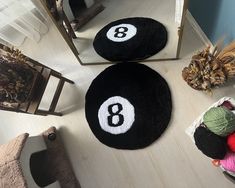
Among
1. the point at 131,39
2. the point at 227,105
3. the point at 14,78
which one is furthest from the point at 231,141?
the point at 14,78

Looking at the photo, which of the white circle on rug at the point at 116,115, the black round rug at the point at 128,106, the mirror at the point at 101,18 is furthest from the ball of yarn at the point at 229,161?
the mirror at the point at 101,18

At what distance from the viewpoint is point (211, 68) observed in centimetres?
118

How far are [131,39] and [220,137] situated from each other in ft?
2.66

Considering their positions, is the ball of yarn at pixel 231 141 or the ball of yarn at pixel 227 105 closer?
the ball of yarn at pixel 231 141

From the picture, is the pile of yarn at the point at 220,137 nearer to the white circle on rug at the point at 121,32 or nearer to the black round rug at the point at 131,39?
the black round rug at the point at 131,39

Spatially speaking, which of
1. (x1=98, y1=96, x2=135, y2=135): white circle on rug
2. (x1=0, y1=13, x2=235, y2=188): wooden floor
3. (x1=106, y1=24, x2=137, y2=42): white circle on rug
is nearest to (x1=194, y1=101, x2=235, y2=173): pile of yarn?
(x1=0, y1=13, x2=235, y2=188): wooden floor

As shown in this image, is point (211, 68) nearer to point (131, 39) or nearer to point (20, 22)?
point (131, 39)

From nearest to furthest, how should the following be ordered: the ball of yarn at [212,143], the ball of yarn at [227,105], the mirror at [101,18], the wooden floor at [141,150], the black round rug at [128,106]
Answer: the ball of yarn at [212,143], the ball of yarn at [227,105], the wooden floor at [141,150], the black round rug at [128,106], the mirror at [101,18]

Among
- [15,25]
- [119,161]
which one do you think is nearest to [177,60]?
[119,161]

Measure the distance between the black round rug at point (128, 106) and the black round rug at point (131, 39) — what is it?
0.07m

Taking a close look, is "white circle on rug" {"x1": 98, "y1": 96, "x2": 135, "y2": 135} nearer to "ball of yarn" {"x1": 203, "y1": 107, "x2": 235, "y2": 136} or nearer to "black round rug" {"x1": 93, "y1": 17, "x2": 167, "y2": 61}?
"black round rug" {"x1": 93, "y1": 17, "x2": 167, "y2": 61}

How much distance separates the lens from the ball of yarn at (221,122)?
0.91 metres

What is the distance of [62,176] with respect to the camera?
1.30 meters

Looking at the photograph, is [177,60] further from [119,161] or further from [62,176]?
[62,176]
